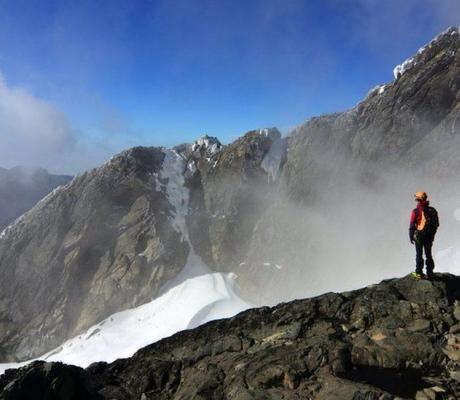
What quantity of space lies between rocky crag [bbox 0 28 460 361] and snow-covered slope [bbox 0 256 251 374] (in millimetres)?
2361

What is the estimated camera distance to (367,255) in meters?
63.4

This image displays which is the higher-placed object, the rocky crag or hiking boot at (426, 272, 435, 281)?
the rocky crag

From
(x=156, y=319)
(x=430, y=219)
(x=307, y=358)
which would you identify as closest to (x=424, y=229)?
(x=430, y=219)

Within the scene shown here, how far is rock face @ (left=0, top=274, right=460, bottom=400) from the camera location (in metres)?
13.0

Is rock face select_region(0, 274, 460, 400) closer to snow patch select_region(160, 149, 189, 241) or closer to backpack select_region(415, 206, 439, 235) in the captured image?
backpack select_region(415, 206, 439, 235)

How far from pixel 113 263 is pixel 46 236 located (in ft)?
45.2

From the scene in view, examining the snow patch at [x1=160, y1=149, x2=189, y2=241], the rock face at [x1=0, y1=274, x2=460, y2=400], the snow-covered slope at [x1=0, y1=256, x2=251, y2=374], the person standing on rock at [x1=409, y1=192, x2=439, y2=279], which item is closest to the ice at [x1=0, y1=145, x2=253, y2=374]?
the snow-covered slope at [x1=0, y1=256, x2=251, y2=374]

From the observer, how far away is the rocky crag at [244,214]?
6506 centimetres

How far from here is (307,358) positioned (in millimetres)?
14344

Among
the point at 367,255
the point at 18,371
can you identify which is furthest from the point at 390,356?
the point at 367,255

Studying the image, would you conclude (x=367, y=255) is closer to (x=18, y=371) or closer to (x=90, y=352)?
(x=90, y=352)

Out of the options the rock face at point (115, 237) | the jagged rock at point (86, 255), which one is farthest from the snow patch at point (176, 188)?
the jagged rock at point (86, 255)

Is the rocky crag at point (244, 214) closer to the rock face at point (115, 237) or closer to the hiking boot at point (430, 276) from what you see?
the rock face at point (115, 237)

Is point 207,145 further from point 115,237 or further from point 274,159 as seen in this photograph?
point 115,237
